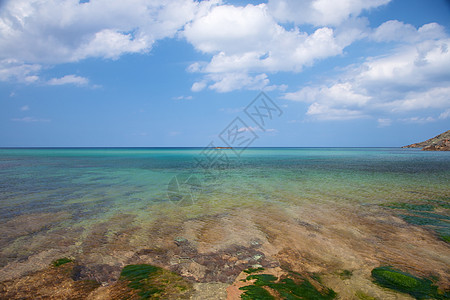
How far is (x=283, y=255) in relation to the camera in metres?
6.05

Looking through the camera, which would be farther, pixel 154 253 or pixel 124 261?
pixel 154 253

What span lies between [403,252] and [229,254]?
5.01 metres

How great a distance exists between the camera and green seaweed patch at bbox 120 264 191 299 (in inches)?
173

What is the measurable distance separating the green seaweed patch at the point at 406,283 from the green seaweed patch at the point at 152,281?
4.36m

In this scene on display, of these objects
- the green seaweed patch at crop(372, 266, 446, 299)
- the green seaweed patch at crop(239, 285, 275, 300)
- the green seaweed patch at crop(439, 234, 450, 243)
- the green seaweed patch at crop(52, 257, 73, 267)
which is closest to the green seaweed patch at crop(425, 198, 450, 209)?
the green seaweed patch at crop(439, 234, 450, 243)

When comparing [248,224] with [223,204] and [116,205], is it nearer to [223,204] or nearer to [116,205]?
[223,204]

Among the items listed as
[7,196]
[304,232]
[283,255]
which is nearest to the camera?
[283,255]

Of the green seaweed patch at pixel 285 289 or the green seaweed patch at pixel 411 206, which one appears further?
the green seaweed patch at pixel 411 206

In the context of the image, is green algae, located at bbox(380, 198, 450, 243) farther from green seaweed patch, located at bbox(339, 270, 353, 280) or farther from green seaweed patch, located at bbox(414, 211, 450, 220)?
green seaweed patch, located at bbox(339, 270, 353, 280)

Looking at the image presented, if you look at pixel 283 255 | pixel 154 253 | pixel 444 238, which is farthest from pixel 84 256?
pixel 444 238

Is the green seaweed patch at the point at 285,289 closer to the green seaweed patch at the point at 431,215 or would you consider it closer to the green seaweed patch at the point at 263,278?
the green seaweed patch at the point at 263,278

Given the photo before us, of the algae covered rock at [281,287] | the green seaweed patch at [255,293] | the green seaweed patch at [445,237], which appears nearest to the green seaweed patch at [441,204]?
the green seaweed patch at [445,237]

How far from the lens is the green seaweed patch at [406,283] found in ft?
14.4

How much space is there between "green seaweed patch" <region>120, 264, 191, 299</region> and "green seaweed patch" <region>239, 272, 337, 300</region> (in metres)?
1.39
